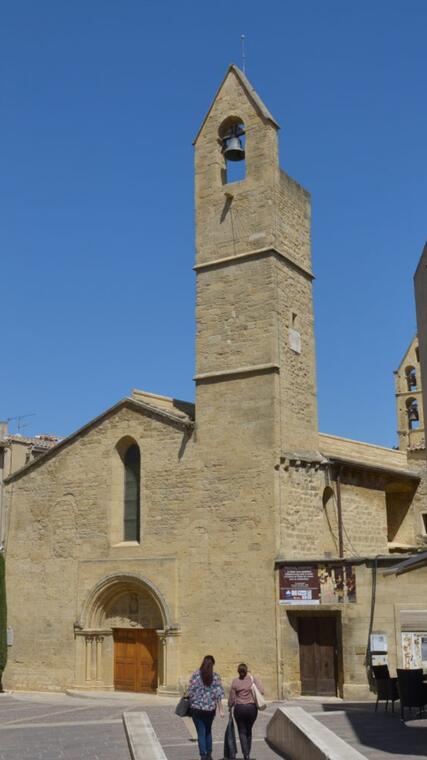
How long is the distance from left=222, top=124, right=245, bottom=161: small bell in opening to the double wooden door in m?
13.0

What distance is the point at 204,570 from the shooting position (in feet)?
69.8

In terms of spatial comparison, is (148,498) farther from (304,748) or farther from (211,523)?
(304,748)

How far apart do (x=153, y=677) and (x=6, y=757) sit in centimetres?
952

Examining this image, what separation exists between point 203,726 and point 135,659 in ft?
40.6

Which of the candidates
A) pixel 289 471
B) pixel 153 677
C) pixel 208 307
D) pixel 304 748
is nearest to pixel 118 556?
pixel 153 677

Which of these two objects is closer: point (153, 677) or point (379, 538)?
point (153, 677)

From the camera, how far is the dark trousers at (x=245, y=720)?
11.1 meters

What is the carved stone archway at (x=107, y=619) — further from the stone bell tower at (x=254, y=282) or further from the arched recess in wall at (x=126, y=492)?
the stone bell tower at (x=254, y=282)

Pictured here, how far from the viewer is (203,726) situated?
10.9m

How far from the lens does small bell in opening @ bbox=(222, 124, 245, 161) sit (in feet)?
77.3

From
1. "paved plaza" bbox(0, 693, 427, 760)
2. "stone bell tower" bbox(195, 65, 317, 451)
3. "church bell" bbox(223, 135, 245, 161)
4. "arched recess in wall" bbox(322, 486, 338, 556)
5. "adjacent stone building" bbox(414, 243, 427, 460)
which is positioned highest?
"church bell" bbox(223, 135, 245, 161)

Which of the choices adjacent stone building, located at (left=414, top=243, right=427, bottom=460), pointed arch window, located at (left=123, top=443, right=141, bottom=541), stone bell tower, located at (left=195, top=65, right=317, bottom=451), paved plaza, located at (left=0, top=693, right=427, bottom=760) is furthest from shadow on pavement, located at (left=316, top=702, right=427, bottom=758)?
pointed arch window, located at (left=123, top=443, right=141, bottom=541)

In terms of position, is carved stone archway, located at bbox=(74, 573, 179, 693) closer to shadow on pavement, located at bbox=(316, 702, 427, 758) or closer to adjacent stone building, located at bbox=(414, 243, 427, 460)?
shadow on pavement, located at bbox=(316, 702, 427, 758)

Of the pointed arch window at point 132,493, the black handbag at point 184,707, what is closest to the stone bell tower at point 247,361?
the pointed arch window at point 132,493
